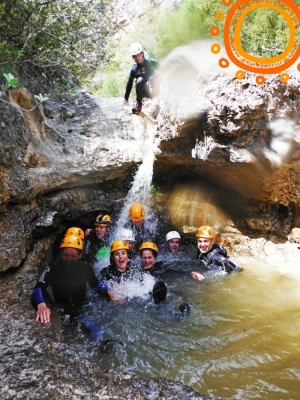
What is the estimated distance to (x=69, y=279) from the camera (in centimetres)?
420

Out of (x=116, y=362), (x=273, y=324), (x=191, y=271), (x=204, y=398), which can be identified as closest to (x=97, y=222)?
(x=191, y=271)

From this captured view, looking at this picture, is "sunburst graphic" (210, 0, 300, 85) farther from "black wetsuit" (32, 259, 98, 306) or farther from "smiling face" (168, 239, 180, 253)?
"black wetsuit" (32, 259, 98, 306)

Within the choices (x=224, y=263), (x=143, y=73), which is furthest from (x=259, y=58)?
(x=224, y=263)

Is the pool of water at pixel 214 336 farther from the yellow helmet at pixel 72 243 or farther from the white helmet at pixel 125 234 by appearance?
the white helmet at pixel 125 234

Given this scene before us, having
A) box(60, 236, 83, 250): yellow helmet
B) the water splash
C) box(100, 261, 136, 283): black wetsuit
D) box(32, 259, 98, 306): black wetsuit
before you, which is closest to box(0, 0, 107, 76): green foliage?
the water splash

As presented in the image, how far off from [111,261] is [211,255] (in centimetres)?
192

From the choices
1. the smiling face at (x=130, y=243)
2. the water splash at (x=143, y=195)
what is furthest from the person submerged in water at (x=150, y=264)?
the water splash at (x=143, y=195)

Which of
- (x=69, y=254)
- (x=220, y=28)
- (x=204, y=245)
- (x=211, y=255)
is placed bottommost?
(x=211, y=255)

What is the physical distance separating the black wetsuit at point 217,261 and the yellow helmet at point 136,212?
1.49 meters

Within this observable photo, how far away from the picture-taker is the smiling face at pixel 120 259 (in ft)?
16.2

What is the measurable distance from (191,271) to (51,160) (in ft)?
11.2

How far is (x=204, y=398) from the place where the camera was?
7.01 feet

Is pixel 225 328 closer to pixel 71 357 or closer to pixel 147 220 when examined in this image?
pixel 71 357

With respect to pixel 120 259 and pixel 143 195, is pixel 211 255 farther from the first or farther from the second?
pixel 143 195
